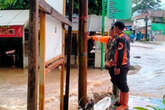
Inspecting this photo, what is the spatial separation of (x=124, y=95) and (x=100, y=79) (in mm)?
4573

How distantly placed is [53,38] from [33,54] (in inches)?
36.7

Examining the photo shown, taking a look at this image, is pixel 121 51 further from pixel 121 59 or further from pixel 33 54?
pixel 33 54

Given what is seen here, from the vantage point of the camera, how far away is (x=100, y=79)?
8.33m

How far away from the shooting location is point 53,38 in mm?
2678

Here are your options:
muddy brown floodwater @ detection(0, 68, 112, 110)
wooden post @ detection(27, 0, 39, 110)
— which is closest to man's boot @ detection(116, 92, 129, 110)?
muddy brown floodwater @ detection(0, 68, 112, 110)

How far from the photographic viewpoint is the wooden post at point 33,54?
1724 millimetres

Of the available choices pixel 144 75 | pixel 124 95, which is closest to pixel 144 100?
pixel 124 95

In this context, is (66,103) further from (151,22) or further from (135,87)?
(151,22)

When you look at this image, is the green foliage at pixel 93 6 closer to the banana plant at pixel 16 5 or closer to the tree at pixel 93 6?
the tree at pixel 93 6

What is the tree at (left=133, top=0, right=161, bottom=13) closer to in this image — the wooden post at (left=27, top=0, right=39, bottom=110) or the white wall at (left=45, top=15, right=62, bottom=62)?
the white wall at (left=45, top=15, right=62, bottom=62)

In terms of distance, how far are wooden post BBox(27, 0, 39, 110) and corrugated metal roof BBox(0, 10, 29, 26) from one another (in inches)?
330

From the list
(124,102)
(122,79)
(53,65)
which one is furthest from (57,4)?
(124,102)

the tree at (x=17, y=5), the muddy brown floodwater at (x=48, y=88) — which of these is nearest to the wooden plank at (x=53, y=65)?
the muddy brown floodwater at (x=48, y=88)

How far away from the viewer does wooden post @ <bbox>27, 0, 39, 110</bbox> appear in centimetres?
172
